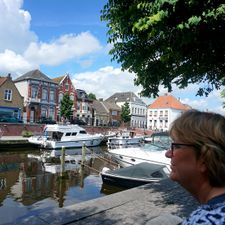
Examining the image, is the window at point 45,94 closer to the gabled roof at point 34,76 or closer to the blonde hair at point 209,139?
the gabled roof at point 34,76

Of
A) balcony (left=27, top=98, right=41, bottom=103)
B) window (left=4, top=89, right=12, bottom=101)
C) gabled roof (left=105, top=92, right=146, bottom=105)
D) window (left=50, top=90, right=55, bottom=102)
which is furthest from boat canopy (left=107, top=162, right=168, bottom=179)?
gabled roof (left=105, top=92, right=146, bottom=105)

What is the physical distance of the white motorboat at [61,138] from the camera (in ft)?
108

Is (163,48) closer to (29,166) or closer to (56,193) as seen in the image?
(56,193)

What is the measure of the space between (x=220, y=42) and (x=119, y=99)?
276 ft

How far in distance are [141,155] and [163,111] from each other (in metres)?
69.3

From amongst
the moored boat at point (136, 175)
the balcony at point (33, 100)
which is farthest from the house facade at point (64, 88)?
the moored boat at point (136, 175)

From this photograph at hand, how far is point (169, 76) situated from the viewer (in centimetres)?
799

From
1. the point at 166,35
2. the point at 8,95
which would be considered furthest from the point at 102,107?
the point at 166,35

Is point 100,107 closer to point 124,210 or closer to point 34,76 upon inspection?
point 34,76

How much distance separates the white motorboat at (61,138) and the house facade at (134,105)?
164ft

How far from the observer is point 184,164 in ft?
5.60

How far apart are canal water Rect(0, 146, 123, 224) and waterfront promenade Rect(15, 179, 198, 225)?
2962mm

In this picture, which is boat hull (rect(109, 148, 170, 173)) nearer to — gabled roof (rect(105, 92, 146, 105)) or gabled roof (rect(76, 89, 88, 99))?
gabled roof (rect(76, 89, 88, 99))

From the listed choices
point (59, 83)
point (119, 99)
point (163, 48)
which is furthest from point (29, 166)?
point (119, 99)
